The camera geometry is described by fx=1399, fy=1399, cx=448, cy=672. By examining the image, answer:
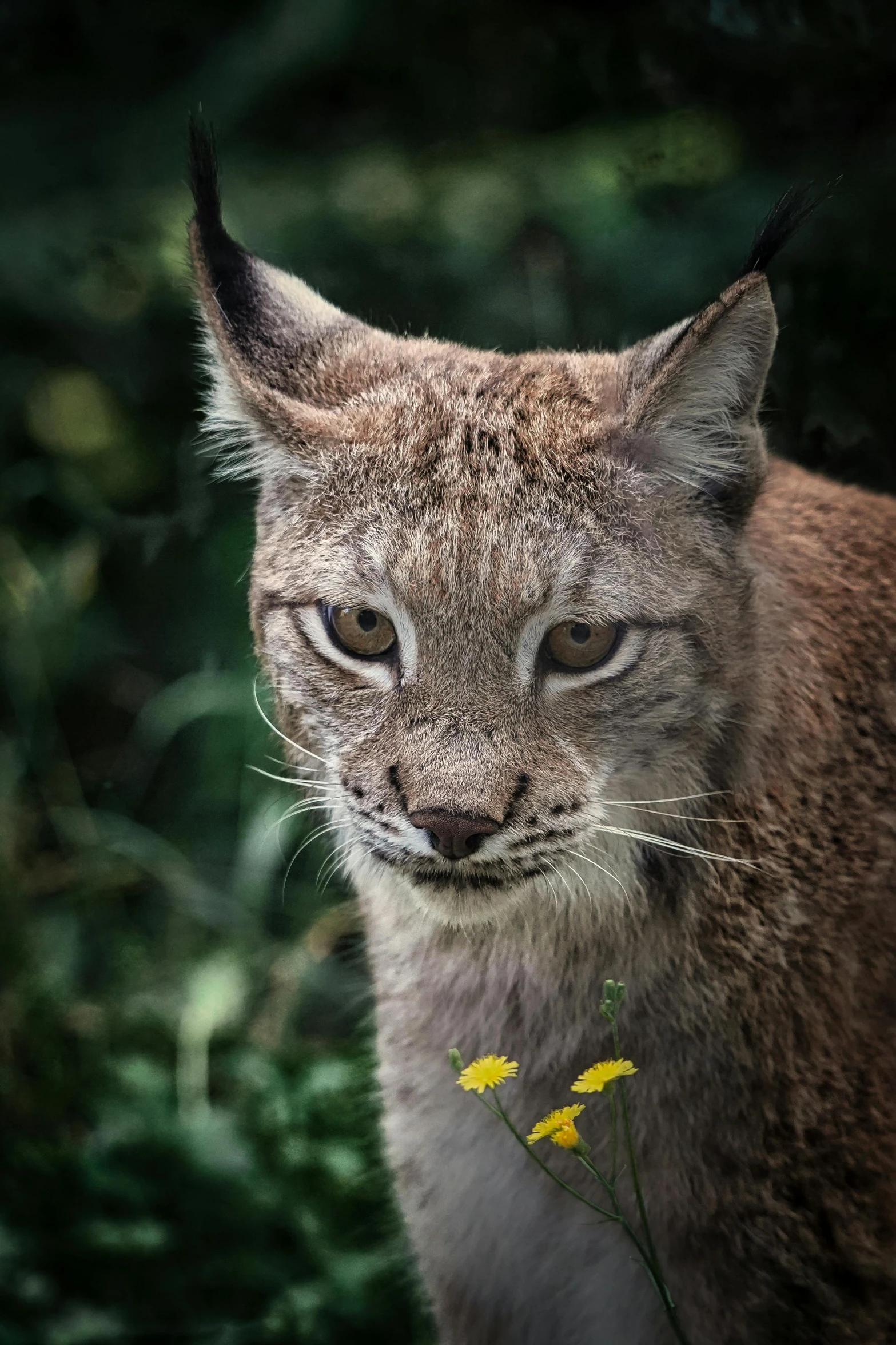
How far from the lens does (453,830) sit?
6.72ft

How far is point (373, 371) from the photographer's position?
258 cm

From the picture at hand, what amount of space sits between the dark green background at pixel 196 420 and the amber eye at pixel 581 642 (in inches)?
25.0

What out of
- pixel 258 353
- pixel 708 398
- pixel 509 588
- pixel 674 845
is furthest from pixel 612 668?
pixel 258 353

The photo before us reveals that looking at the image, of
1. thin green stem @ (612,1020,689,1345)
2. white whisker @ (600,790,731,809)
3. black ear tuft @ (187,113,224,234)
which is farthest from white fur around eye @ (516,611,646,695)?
black ear tuft @ (187,113,224,234)

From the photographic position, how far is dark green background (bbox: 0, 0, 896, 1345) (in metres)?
2.56

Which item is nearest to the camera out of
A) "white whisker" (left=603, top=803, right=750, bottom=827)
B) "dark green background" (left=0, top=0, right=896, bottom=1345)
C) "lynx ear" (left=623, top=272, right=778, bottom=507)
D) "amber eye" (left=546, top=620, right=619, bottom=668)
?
"lynx ear" (left=623, top=272, right=778, bottom=507)

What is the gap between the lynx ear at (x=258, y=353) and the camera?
2.37m

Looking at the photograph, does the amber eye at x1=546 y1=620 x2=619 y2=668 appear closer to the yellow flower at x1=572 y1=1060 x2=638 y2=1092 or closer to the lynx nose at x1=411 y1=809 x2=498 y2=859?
the lynx nose at x1=411 y1=809 x2=498 y2=859

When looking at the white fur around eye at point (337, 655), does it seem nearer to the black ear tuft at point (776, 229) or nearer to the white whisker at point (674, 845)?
the white whisker at point (674, 845)

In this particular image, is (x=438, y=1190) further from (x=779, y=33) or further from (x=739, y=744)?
(x=779, y=33)

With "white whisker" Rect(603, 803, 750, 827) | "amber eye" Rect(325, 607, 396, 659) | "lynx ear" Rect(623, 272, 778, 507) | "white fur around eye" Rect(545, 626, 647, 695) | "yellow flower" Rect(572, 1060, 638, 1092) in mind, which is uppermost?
"lynx ear" Rect(623, 272, 778, 507)

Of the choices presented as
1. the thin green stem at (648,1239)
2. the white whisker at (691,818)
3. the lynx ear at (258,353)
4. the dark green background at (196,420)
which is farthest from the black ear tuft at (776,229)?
the thin green stem at (648,1239)

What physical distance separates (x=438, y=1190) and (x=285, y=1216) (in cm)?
92

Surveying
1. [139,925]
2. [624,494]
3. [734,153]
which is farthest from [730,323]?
[139,925]
